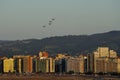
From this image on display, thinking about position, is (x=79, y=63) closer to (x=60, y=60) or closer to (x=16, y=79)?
(x=60, y=60)

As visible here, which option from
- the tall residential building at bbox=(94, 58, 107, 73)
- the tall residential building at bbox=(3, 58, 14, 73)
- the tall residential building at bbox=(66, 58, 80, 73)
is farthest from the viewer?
the tall residential building at bbox=(3, 58, 14, 73)

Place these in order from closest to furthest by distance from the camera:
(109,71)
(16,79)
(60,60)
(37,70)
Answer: (16,79) → (109,71) → (37,70) → (60,60)

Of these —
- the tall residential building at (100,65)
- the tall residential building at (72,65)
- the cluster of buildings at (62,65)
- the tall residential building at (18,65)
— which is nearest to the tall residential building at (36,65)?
the cluster of buildings at (62,65)

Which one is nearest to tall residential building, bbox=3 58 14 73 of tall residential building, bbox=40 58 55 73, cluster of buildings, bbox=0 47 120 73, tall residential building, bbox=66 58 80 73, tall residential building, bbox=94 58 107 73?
cluster of buildings, bbox=0 47 120 73

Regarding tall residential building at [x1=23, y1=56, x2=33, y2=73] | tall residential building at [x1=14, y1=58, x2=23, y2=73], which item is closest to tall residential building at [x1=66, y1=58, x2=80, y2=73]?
tall residential building at [x1=23, y1=56, x2=33, y2=73]

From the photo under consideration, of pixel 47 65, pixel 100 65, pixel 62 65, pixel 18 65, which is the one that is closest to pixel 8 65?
pixel 18 65

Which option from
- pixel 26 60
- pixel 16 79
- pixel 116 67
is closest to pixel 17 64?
pixel 26 60

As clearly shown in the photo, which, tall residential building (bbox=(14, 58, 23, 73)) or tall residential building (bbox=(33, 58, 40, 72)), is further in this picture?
tall residential building (bbox=(33, 58, 40, 72))

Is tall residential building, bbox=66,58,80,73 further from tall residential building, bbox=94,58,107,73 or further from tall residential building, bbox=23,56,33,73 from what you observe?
tall residential building, bbox=94,58,107,73

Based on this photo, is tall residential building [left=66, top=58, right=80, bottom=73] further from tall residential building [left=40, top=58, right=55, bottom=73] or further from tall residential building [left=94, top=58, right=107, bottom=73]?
tall residential building [left=94, top=58, right=107, bottom=73]

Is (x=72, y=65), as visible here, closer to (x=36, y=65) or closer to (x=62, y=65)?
(x=62, y=65)

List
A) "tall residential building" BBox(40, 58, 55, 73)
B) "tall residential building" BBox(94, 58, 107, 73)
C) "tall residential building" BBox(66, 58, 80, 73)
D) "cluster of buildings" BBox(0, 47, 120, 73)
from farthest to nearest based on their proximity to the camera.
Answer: "tall residential building" BBox(66, 58, 80, 73) → "tall residential building" BBox(40, 58, 55, 73) → "cluster of buildings" BBox(0, 47, 120, 73) → "tall residential building" BBox(94, 58, 107, 73)
